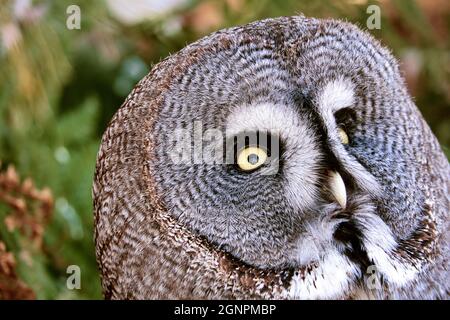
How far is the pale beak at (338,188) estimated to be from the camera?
4.79ft

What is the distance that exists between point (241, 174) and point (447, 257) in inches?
19.2

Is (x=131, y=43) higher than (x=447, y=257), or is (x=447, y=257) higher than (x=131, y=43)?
(x=131, y=43)

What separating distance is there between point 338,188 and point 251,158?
182 millimetres

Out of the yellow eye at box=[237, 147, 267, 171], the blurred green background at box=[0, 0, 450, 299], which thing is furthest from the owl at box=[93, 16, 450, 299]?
the blurred green background at box=[0, 0, 450, 299]

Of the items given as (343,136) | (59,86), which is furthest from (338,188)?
(59,86)

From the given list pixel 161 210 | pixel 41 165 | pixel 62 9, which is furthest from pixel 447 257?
pixel 62 9

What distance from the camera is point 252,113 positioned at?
151 centimetres

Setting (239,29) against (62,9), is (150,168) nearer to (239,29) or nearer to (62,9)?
(239,29)

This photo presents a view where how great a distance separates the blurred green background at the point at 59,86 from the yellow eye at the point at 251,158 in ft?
2.56

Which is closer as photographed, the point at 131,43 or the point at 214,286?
the point at 214,286

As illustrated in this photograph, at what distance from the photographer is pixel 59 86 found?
2.84 meters

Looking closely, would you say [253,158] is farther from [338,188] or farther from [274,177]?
[338,188]

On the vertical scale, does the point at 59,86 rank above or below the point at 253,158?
above

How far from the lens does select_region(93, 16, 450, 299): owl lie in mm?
Result: 1515
